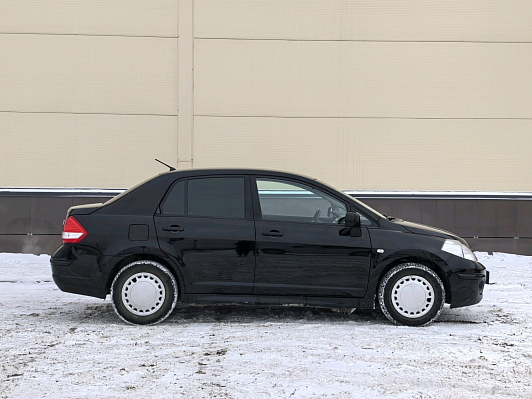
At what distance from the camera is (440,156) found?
14.1 m

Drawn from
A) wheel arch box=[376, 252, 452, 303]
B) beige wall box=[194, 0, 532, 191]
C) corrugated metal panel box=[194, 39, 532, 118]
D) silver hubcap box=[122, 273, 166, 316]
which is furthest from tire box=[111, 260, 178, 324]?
corrugated metal panel box=[194, 39, 532, 118]

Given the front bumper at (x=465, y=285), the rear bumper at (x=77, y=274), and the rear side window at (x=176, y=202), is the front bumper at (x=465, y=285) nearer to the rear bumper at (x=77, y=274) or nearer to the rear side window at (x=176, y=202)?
the rear side window at (x=176, y=202)

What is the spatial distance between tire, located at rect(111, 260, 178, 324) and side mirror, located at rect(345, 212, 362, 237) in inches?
71.0

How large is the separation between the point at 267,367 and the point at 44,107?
988 cm

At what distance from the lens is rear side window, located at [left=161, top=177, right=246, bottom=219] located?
→ 7.34 metres

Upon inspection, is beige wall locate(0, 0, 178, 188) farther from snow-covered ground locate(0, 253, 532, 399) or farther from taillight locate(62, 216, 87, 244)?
taillight locate(62, 216, 87, 244)

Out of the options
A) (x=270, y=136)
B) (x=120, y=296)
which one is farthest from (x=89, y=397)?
(x=270, y=136)

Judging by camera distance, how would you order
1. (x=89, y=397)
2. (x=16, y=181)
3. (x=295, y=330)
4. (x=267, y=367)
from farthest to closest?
(x=16, y=181) < (x=295, y=330) < (x=267, y=367) < (x=89, y=397)

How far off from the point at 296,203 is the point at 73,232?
2238 millimetres

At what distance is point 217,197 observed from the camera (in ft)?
24.3

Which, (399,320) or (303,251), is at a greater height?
(303,251)

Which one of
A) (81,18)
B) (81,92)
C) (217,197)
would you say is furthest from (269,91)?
(217,197)

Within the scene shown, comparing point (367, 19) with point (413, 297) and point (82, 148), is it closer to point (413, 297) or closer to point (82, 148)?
point (82, 148)

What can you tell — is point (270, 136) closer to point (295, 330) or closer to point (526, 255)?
point (526, 255)
